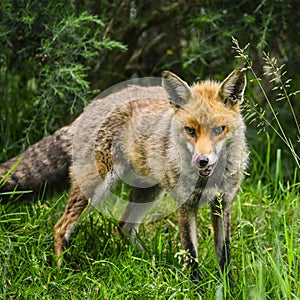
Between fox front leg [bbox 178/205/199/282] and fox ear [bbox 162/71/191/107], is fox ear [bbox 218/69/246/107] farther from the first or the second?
fox front leg [bbox 178/205/199/282]

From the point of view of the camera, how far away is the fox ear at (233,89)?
4.04 m

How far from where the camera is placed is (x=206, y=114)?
4027mm

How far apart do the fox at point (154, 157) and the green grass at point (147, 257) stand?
0.48 ft

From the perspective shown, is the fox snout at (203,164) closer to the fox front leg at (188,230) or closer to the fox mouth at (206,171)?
the fox mouth at (206,171)

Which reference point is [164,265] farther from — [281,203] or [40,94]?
[40,94]

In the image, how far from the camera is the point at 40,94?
579cm

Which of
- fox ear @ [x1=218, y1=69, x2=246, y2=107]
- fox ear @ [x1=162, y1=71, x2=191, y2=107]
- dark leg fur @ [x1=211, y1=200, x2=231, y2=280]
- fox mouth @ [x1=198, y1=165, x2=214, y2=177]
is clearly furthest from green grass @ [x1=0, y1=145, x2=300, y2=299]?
fox ear @ [x1=162, y1=71, x2=191, y2=107]

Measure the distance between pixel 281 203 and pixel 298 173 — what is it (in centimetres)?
89

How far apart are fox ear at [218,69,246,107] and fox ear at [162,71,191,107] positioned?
0.84 ft

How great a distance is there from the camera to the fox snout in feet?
12.5

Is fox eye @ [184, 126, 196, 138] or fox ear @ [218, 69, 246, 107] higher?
fox ear @ [218, 69, 246, 107]

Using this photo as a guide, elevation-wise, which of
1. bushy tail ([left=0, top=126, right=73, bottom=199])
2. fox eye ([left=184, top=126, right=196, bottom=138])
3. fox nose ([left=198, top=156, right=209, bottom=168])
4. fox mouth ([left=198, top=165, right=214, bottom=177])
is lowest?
bushy tail ([left=0, top=126, right=73, bottom=199])

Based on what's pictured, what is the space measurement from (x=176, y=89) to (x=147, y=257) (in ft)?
4.31

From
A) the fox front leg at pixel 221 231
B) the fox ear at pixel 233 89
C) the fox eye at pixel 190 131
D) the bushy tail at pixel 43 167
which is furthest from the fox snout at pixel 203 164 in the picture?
the bushy tail at pixel 43 167
